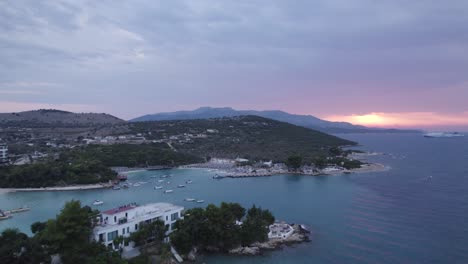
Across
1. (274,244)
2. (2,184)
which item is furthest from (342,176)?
(2,184)

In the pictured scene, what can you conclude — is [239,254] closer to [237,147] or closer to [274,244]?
[274,244]

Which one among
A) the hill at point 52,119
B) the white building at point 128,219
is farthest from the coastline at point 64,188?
the hill at point 52,119

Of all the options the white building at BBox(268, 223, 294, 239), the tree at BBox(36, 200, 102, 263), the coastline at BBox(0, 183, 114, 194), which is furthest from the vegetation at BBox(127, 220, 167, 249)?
the coastline at BBox(0, 183, 114, 194)

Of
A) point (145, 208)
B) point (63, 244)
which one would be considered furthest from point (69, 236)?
point (145, 208)

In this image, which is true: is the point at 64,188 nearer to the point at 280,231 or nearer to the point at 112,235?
the point at 112,235

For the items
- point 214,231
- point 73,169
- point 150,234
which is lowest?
point 214,231

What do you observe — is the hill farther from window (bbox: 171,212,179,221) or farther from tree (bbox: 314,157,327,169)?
window (bbox: 171,212,179,221)
